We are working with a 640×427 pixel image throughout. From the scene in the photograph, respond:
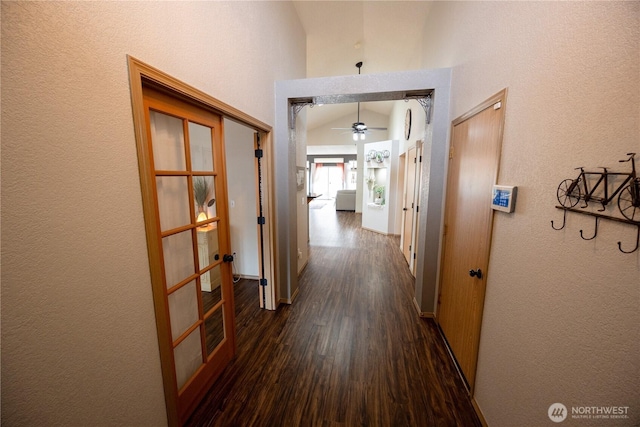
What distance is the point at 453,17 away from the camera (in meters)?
2.23

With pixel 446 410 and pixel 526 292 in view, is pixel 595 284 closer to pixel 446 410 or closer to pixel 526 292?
pixel 526 292

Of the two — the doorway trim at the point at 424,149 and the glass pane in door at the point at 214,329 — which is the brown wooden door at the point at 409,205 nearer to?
the doorway trim at the point at 424,149

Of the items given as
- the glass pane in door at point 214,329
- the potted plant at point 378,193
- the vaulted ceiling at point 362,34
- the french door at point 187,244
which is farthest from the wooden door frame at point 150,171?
the potted plant at point 378,193

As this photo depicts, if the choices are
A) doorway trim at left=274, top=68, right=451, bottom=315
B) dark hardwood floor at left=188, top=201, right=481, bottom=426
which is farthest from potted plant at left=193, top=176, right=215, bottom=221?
dark hardwood floor at left=188, top=201, right=481, bottom=426

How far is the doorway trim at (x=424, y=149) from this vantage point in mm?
2398

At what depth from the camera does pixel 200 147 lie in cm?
165

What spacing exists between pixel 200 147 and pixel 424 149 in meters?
2.36

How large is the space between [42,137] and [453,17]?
3.14 meters

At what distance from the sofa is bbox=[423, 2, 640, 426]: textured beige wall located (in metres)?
8.44

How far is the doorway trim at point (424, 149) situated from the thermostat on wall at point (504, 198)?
3.50 feet

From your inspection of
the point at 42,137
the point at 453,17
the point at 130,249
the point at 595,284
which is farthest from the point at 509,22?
the point at 130,249

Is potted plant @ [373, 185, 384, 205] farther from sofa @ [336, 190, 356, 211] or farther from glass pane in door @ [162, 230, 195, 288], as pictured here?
glass pane in door @ [162, 230, 195, 288]

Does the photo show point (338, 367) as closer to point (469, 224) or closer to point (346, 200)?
point (469, 224)
